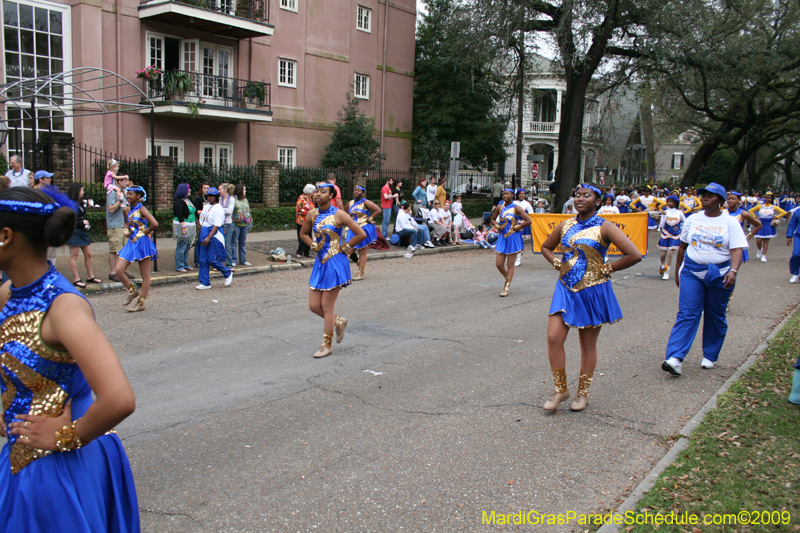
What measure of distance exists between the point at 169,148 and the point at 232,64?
4.24 metres

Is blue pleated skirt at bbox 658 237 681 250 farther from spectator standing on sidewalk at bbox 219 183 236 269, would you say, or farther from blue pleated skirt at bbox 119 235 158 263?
blue pleated skirt at bbox 119 235 158 263

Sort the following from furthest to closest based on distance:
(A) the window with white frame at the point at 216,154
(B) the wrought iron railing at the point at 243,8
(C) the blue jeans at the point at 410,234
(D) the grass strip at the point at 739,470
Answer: (A) the window with white frame at the point at 216,154 → (B) the wrought iron railing at the point at 243,8 → (C) the blue jeans at the point at 410,234 → (D) the grass strip at the point at 739,470

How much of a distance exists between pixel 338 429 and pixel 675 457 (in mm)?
2583

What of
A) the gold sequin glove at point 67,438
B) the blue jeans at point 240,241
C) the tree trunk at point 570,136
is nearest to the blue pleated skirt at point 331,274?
the gold sequin glove at point 67,438

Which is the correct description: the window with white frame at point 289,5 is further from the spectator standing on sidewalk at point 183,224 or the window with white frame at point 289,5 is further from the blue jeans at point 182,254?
the blue jeans at point 182,254

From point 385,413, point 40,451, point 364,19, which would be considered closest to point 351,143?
point 364,19

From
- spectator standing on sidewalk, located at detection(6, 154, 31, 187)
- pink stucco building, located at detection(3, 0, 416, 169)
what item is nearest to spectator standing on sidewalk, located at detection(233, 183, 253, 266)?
spectator standing on sidewalk, located at detection(6, 154, 31, 187)

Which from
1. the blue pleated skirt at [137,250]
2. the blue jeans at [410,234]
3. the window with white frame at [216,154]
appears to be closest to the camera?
the blue pleated skirt at [137,250]

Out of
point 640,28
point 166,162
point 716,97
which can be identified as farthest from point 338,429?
point 716,97

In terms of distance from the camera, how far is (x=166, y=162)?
1766cm

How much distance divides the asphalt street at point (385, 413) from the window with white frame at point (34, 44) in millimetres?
12115

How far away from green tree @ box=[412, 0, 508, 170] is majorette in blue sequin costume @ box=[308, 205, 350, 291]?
24.6m

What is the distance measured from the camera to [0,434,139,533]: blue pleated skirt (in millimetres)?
2217

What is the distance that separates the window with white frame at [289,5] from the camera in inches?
1010
